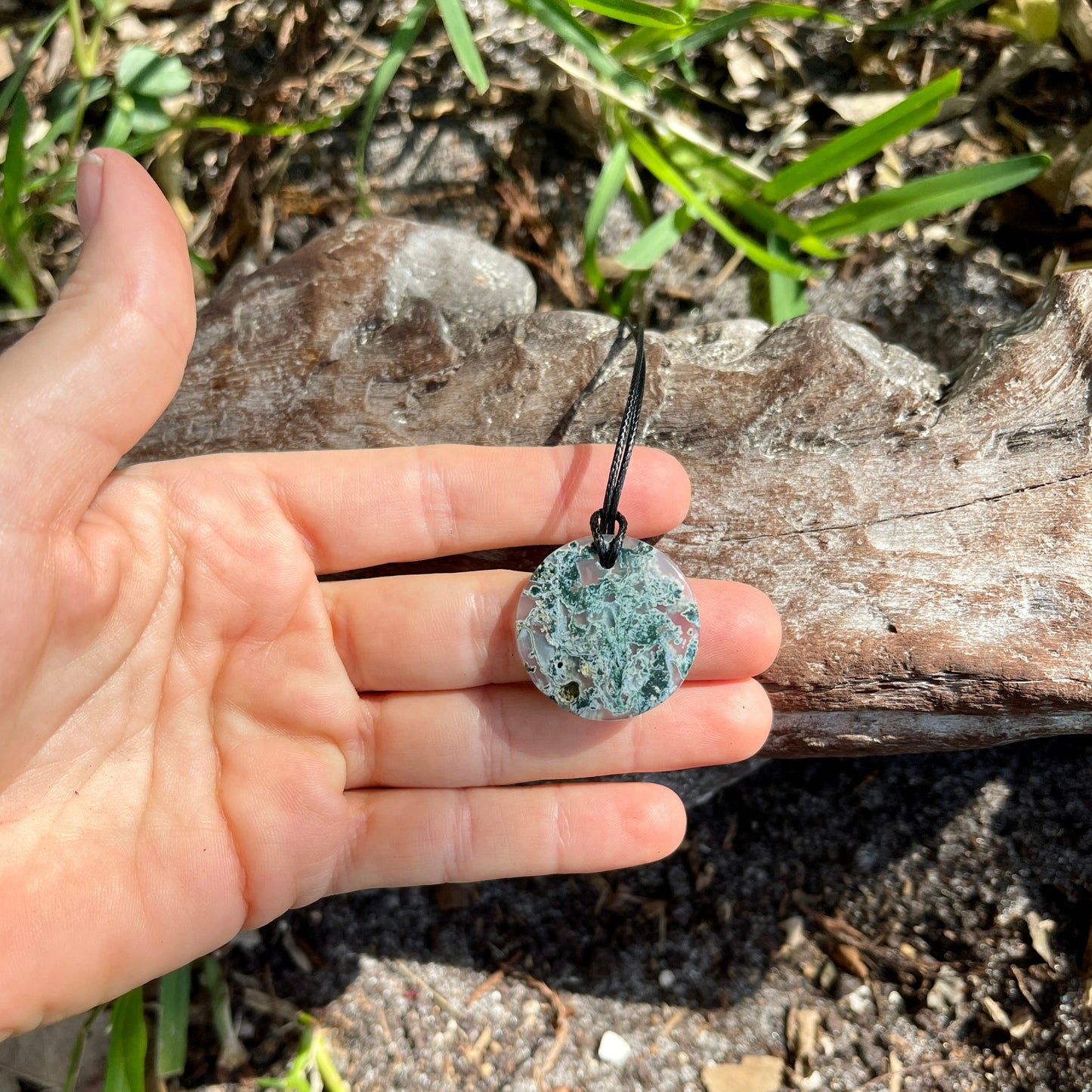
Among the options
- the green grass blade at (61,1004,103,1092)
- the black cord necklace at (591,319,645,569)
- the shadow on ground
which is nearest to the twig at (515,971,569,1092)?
the shadow on ground

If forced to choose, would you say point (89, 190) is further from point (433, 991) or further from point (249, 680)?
point (433, 991)

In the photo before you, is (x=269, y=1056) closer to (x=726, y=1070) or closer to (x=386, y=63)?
(x=726, y=1070)

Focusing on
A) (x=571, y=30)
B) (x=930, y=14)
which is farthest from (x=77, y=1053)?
(x=930, y=14)

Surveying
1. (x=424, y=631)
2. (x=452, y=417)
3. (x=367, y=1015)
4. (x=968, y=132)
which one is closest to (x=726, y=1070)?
(x=367, y=1015)

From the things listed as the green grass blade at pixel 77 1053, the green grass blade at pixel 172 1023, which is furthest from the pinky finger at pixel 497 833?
the green grass blade at pixel 77 1053

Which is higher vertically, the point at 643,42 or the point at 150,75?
the point at 150,75

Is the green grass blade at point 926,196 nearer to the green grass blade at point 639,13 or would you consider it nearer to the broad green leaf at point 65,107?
the green grass blade at point 639,13
